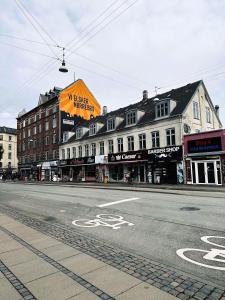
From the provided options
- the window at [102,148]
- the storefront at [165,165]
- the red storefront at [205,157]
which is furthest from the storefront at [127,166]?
the red storefront at [205,157]

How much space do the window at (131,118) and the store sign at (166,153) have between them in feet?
18.0

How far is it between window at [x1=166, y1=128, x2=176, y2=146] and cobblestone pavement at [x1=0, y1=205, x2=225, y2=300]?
22.9 metres

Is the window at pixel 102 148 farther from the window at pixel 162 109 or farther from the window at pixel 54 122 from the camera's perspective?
the window at pixel 54 122

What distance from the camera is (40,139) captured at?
55.6 meters

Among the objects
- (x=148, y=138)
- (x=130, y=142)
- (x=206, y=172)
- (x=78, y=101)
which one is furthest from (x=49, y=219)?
(x=78, y=101)

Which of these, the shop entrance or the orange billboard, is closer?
the shop entrance

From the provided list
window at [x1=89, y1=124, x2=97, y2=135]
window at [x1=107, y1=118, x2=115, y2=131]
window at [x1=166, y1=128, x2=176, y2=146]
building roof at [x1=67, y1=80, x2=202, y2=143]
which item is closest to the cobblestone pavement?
window at [x1=166, y1=128, x2=176, y2=146]

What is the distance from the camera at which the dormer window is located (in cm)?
3402

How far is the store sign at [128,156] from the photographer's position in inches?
1245

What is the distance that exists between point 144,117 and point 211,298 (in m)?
30.6

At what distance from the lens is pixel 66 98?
48781 mm

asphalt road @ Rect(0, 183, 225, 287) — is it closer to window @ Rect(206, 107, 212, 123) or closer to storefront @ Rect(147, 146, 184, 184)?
storefront @ Rect(147, 146, 184, 184)

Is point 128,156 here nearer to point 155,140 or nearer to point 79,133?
point 155,140

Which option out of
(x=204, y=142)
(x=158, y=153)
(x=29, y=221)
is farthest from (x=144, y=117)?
(x=29, y=221)
